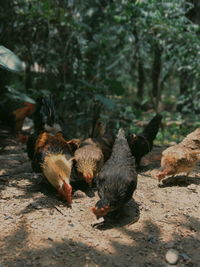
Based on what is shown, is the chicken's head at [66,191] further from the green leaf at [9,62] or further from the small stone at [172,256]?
the green leaf at [9,62]

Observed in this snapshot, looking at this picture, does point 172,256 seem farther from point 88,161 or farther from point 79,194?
point 88,161

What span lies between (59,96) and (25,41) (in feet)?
5.33

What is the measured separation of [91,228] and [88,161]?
1197 mm

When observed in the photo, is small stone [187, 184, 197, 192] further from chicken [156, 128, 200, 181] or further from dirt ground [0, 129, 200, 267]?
chicken [156, 128, 200, 181]

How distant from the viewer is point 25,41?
8844mm

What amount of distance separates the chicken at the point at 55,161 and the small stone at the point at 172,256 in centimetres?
135

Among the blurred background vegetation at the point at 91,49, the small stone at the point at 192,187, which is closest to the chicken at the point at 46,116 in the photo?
the blurred background vegetation at the point at 91,49

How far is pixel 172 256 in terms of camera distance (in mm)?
3516

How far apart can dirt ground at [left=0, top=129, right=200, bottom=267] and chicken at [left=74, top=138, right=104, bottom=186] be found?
0.85 feet

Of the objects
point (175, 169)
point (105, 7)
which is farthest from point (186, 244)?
point (105, 7)

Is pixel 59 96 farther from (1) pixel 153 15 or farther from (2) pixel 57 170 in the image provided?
(2) pixel 57 170

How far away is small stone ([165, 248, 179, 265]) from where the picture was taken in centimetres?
346

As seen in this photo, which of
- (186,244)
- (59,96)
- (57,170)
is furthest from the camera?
(59,96)

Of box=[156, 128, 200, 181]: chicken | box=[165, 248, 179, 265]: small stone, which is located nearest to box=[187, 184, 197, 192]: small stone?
box=[156, 128, 200, 181]: chicken
